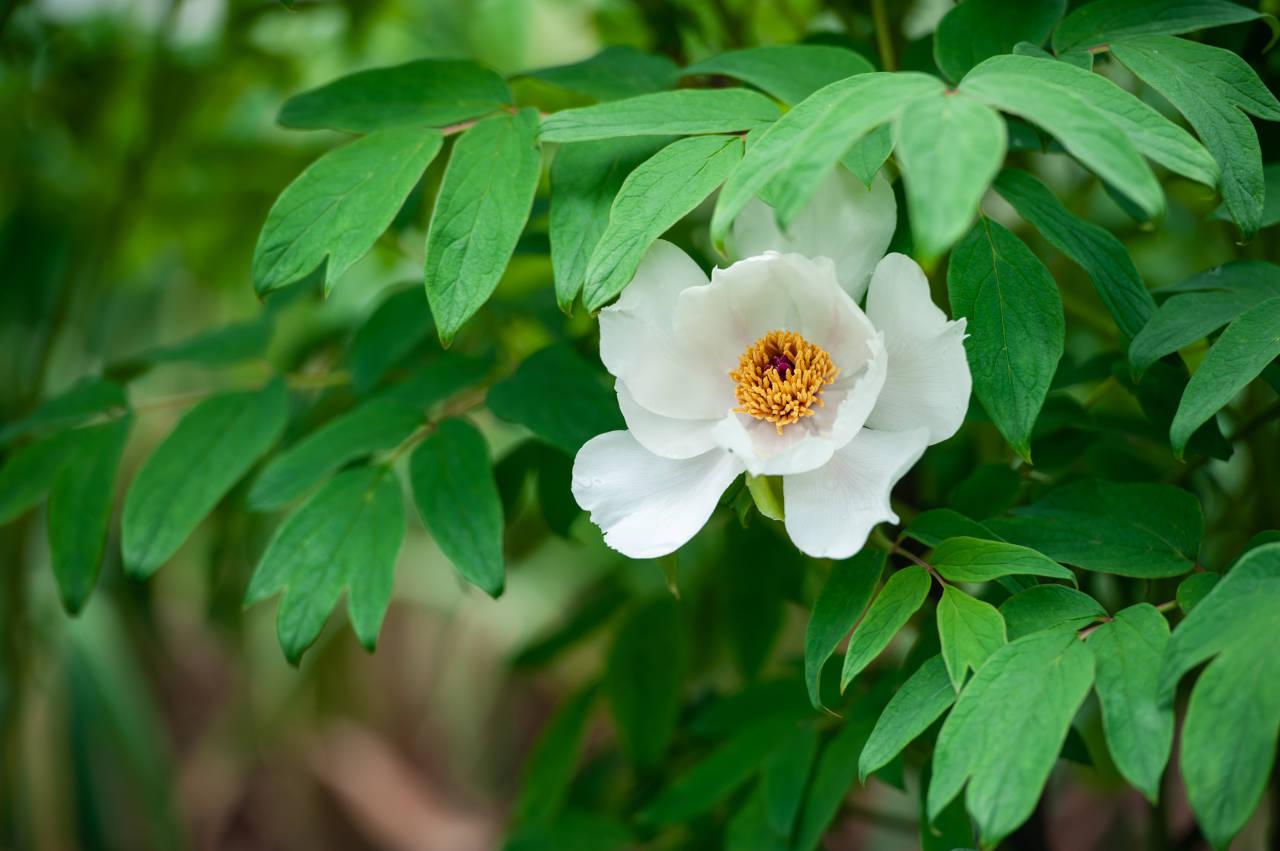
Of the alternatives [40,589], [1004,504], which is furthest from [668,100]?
[40,589]

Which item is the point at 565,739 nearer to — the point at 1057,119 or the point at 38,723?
the point at 1057,119

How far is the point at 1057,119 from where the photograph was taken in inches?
13.9

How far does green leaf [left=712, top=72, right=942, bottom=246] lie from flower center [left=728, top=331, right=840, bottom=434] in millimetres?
106

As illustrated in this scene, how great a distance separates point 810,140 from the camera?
360 mm

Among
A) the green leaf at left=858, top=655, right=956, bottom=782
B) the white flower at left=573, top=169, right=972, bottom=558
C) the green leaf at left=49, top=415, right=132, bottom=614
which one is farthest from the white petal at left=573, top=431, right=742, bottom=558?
the green leaf at left=49, top=415, right=132, bottom=614

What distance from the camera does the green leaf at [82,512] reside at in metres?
0.63

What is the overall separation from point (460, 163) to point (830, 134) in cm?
20

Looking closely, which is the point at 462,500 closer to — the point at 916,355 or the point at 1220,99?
the point at 916,355

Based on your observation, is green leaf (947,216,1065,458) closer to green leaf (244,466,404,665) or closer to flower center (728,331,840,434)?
flower center (728,331,840,434)

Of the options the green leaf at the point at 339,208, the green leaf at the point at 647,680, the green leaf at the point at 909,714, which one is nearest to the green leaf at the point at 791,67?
the green leaf at the point at 339,208

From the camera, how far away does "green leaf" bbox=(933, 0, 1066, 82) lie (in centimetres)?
51

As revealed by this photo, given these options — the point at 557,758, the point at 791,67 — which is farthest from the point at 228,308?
the point at 791,67

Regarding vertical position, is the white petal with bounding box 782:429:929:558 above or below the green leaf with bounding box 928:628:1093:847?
above

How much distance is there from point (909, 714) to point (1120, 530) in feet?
0.45
